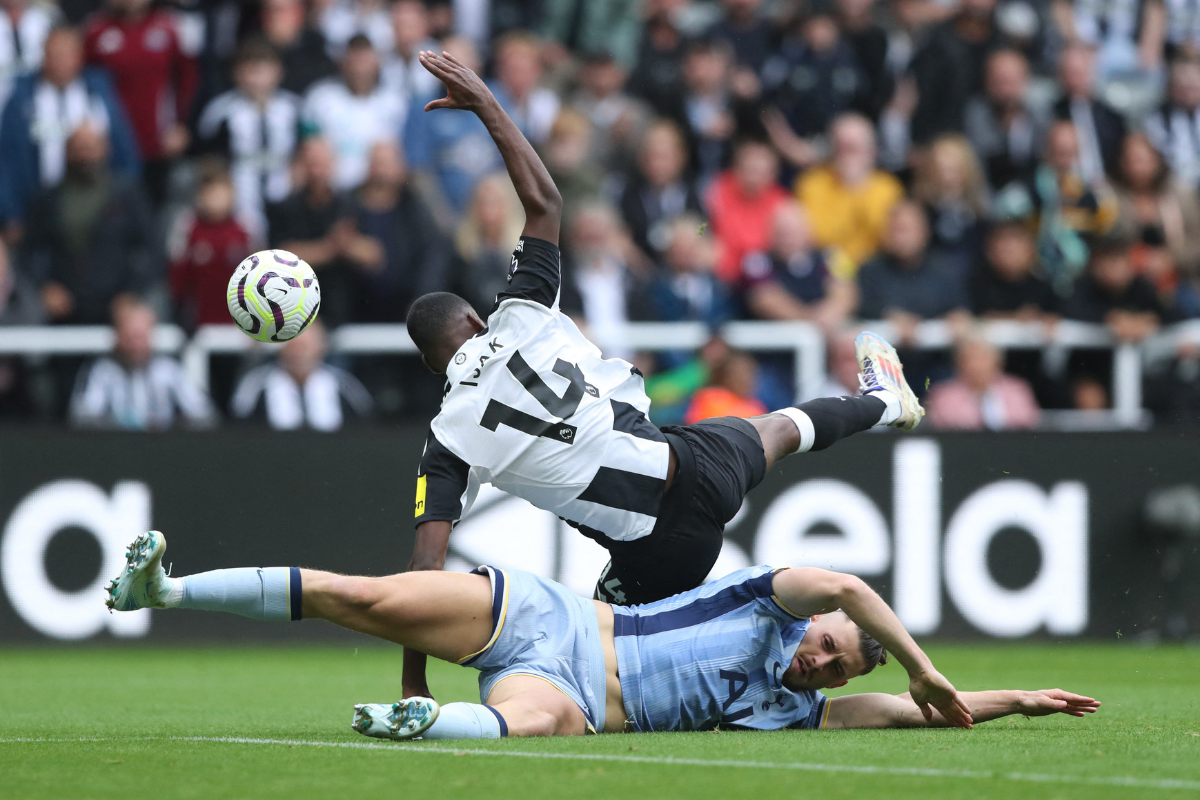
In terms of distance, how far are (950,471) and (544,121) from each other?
4617 mm

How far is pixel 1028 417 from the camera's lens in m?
13.1

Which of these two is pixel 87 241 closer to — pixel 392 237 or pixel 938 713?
pixel 392 237

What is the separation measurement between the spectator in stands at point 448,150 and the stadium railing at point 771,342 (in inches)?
56.6

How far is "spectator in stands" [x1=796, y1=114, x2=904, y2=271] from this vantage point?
1359 centimetres

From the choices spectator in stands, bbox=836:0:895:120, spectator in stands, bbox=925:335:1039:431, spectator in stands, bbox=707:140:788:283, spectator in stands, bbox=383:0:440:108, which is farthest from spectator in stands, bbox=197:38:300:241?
spectator in stands, bbox=925:335:1039:431

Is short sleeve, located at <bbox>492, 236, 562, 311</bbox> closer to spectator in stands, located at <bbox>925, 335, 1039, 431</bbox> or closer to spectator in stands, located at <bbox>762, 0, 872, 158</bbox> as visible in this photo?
spectator in stands, located at <bbox>925, 335, 1039, 431</bbox>

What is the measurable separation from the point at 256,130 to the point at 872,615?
872 centimetres

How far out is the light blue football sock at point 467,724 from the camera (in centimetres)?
600

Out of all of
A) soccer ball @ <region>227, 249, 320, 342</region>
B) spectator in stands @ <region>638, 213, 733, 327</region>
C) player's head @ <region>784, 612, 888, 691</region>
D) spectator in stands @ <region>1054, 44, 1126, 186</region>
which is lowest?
player's head @ <region>784, 612, 888, 691</region>

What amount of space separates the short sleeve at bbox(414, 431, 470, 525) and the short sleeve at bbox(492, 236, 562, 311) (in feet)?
2.23

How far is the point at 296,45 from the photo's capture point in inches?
543

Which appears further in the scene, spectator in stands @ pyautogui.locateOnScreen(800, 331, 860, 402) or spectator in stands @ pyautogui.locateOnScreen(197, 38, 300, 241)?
spectator in stands @ pyautogui.locateOnScreen(197, 38, 300, 241)

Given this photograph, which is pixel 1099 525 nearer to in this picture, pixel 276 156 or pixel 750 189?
pixel 750 189

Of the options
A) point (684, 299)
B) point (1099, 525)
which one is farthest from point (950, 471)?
point (684, 299)
